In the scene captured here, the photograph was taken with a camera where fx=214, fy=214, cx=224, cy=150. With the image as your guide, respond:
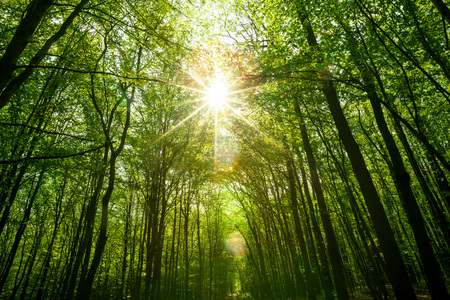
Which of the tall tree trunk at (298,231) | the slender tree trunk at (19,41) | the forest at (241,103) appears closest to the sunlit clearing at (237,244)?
the forest at (241,103)

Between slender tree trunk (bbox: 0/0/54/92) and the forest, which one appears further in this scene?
the forest

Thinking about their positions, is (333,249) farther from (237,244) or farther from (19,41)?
(237,244)

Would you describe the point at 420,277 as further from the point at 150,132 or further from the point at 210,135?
the point at 150,132

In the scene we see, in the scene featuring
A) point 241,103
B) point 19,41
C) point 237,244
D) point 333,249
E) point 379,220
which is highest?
point 237,244

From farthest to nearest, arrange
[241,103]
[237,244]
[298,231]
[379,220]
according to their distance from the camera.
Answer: [237,244]
[298,231]
[241,103]
[379,220]

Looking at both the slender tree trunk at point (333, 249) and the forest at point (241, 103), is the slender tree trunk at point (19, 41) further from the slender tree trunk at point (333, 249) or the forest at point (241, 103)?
the slender tree trunk at point (333, 249)

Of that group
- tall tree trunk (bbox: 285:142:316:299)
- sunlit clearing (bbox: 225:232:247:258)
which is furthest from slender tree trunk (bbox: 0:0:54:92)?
sunlit clearing (bbox: 225:232:247:258)

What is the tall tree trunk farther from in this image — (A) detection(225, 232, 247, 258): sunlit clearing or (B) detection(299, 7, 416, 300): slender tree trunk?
(A) detection(225, 232, 247, 258): sunlit clearing

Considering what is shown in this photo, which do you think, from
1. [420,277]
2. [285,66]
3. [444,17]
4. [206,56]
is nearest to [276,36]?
[285,66]

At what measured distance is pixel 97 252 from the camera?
6.16m

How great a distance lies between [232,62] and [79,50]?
4.74 m

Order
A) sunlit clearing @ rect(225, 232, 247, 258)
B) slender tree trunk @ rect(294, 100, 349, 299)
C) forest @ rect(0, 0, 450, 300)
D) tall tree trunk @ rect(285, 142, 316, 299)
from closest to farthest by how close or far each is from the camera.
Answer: forest @ rect(0, 0, 450, 300) < slender tree trunk @ rect(294, 100, 349, 299) < tall tree trunk @ rect(285, 142, 316, 299) < sunlit clearing @ rect(225, 232, 247, 258)

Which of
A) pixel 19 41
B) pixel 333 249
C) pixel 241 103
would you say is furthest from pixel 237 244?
pixel 19 41

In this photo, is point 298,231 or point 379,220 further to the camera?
point 298,231
